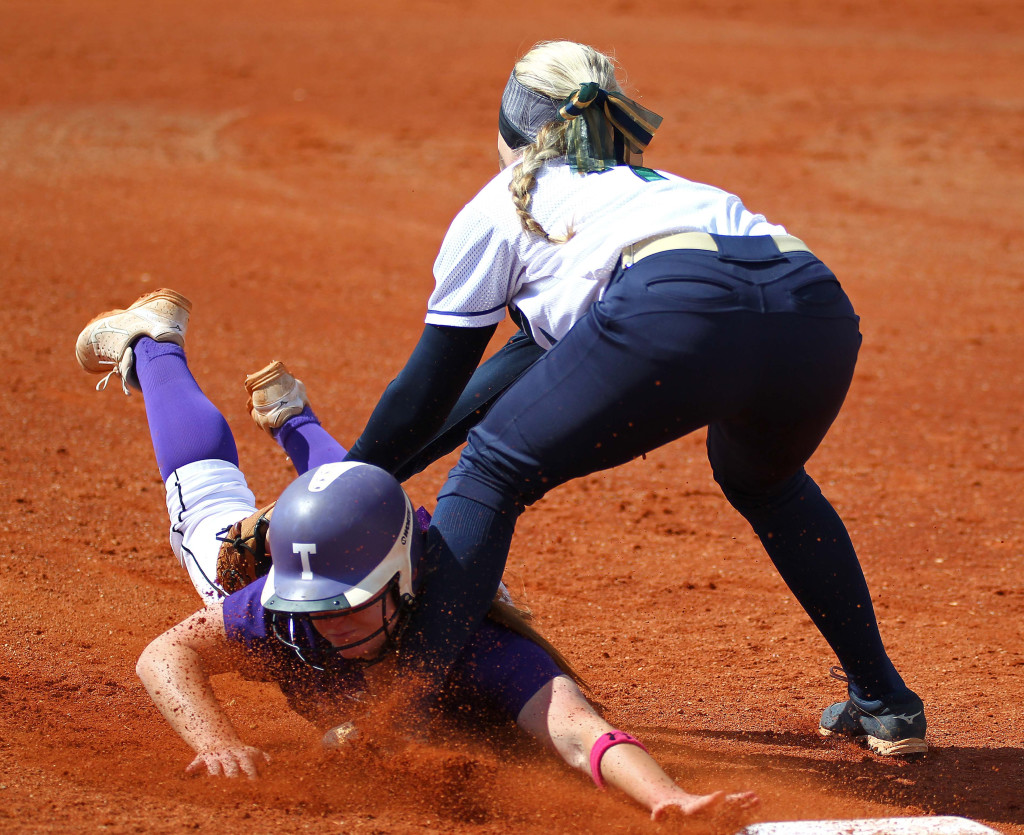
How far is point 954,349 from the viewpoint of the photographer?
7262mm

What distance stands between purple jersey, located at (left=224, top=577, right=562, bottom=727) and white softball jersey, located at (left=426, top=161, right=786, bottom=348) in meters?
0.79

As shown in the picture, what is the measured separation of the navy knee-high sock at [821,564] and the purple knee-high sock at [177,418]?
1627 millimetres

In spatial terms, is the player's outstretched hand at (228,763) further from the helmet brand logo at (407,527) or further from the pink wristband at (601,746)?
the pink wristband at (601,746)

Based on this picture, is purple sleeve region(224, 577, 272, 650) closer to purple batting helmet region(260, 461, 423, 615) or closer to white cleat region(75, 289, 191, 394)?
purple batting helmet region(260, 461, 423, 615)

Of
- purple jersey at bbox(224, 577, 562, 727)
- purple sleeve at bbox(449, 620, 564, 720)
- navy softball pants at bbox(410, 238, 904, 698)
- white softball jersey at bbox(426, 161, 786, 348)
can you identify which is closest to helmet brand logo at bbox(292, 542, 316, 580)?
purple jersey at bbox(224, 577, 562, 727)

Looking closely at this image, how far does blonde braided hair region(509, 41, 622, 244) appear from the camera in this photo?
2.35 metres

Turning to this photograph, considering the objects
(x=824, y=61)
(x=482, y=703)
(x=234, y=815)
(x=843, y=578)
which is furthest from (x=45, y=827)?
(x=824, y=61)

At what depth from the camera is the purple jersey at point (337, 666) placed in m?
2.55

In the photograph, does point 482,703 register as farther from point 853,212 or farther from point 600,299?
point 853,212

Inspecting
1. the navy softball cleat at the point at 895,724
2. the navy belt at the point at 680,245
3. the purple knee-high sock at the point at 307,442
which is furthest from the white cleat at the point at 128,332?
the navy softball cleat at the point at 895,724

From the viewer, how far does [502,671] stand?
8.55 feet

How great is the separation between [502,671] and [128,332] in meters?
1.85

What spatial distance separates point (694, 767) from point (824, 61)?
15.2 metres

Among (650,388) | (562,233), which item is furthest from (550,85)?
(650,388)
